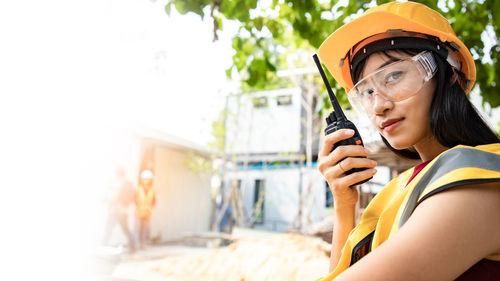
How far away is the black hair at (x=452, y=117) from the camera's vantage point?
39.6 inches

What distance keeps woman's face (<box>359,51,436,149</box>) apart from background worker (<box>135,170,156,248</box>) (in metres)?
9.12

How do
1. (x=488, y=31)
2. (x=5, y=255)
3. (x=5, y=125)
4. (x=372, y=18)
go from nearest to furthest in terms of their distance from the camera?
(x=372, y=18), (x=488, y=31), (x=5, y=255), (x=5, y=125)

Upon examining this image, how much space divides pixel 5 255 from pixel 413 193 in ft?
16.4

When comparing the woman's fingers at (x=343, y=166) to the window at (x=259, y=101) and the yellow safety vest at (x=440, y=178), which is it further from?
the window at (x=259, y=101)

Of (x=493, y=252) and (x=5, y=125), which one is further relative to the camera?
(x=5, y=125)

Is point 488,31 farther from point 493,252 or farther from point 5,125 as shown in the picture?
point 5,125

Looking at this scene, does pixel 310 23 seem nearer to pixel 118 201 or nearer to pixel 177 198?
pixel 118 201

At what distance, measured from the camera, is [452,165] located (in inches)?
29.5

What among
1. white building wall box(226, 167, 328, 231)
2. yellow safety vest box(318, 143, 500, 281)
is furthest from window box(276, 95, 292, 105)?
yellow safety vest box(318, 143, 500, 281)

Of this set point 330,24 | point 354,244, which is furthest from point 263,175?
point 354,244

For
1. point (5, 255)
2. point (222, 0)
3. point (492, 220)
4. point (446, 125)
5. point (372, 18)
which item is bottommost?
point (5, 255)

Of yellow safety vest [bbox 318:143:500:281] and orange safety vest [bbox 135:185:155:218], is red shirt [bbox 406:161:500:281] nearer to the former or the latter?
yellow safety vest [bbox 318:143:500:281]

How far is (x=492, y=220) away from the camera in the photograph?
714mm

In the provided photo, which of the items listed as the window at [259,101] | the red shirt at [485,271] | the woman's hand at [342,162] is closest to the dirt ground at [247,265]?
the woman's hand at [342,162]
